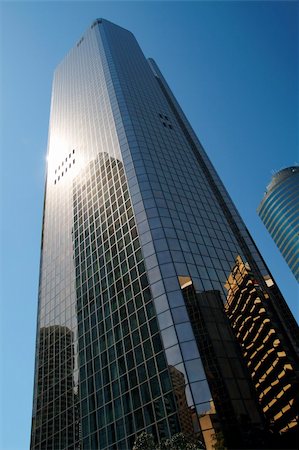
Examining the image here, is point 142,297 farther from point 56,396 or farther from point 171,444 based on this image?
point 56,396

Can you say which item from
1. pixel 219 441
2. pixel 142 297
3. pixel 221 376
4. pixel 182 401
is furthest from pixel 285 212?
pixel 219 441

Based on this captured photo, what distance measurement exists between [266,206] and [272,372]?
489ft

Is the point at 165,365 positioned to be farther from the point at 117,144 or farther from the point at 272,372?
the point at 117,144

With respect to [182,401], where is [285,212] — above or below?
above

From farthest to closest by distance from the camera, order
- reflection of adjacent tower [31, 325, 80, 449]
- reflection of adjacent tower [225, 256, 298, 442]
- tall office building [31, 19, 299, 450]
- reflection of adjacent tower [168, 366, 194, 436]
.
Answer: reflection of adjacent tower [31, 325, 80, 449] < tall office building [31, 19, 299, 450] < reflection of adjacent tower [225, 256, 298, 442] < reflection of adjacent tower [168, 366, 194, 436]

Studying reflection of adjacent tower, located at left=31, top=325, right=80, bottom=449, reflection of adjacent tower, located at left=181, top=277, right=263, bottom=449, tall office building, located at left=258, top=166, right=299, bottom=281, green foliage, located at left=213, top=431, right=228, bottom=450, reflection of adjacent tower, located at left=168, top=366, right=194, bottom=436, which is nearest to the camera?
green foliage, located at left=213, top=431, right=228, bottom=450

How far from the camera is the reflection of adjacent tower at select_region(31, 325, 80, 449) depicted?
2430 inches

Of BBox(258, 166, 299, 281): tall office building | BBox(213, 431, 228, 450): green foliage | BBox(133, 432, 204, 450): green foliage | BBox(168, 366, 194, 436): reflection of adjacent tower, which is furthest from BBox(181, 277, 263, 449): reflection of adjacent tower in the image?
BBox(258, 166, 299, 281): tall office building

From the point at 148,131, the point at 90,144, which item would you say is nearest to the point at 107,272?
the point at 148,131

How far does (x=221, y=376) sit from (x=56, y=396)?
31859 mm

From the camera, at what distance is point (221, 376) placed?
1844 inches

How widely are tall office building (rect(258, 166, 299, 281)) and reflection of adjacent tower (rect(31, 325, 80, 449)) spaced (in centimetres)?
12192

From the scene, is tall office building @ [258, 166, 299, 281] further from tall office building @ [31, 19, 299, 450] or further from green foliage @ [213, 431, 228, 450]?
green foliage @ [213, 431, 228, 450]

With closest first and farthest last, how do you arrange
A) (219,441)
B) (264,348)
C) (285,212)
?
(219,441), (264,348), (285,212)
